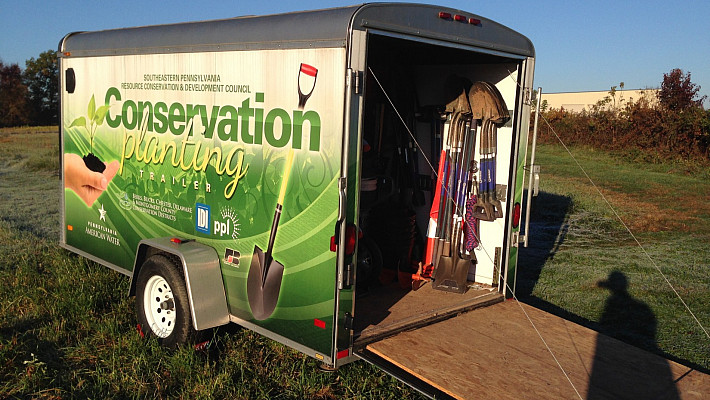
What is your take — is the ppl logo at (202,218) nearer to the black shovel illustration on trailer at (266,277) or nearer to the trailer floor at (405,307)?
the black shovel illustration on trailer at (266,277)

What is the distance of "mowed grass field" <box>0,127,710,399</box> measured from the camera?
4391 mm

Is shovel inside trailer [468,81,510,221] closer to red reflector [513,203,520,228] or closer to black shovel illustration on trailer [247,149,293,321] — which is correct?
red reflector [513,203,520,228]

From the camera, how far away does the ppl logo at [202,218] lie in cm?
488

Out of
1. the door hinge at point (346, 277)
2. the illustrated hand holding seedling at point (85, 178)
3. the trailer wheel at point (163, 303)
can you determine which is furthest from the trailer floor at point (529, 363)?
the illustrated hand holding seedling at point (85, 178)

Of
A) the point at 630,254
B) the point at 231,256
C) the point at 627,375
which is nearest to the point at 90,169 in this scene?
the point at 231,256

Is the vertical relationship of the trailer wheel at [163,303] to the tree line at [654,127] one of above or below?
below

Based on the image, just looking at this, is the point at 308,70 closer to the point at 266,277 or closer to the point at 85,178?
the point at 266,277

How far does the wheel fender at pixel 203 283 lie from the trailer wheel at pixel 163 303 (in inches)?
4.3

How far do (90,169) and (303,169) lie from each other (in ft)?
10.3

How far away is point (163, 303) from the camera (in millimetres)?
5039

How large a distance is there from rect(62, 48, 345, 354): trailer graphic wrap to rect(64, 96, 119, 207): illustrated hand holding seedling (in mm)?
21

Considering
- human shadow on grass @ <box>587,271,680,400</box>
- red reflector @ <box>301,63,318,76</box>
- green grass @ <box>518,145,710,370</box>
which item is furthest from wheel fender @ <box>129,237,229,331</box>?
green grass @ <box>518,145,710,370</box>

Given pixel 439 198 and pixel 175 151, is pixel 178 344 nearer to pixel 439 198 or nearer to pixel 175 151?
pixel 175 151

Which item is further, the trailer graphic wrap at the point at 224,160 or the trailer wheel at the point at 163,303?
the trailer wheel at the point at 163,303
